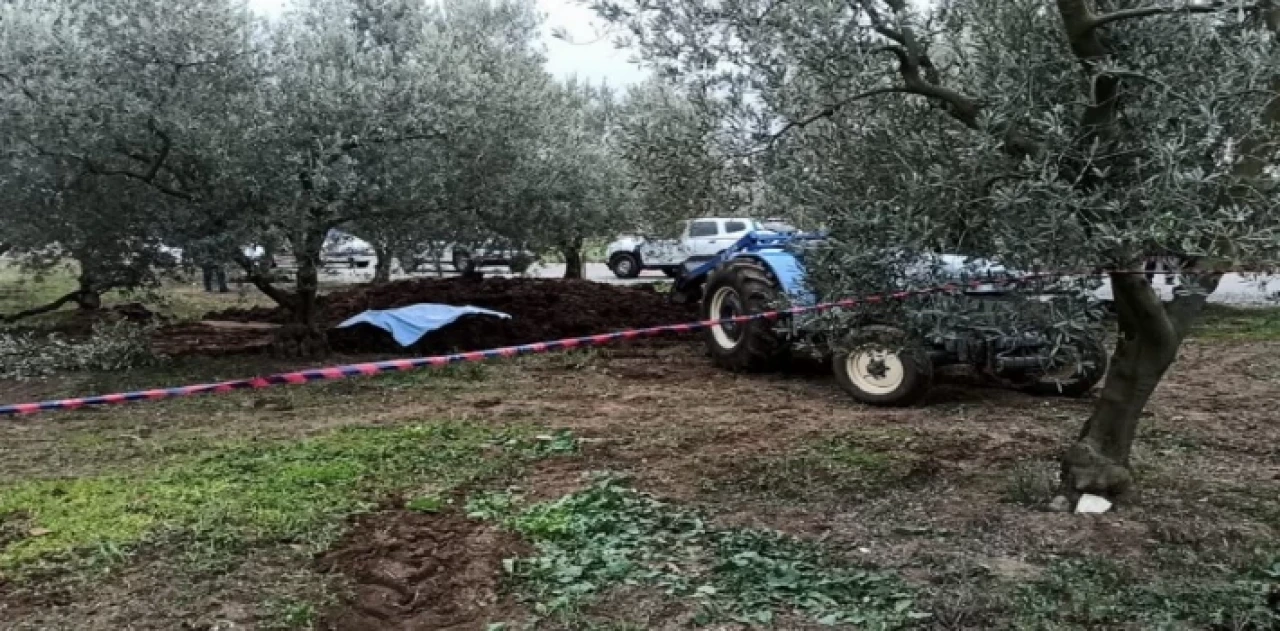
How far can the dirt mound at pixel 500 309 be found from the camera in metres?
10.9

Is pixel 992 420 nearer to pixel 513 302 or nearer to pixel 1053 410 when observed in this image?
pixel 1053 410

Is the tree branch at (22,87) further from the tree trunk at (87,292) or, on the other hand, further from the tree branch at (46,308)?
the tree branch at (46,308)

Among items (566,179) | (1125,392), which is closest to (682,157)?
(1125,392)

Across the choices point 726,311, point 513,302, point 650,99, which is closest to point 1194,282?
point 650,99

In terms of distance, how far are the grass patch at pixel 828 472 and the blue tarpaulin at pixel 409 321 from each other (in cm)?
553

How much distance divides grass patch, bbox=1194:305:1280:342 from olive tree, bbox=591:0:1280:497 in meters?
7.82

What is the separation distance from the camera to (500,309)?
1261 centimetres

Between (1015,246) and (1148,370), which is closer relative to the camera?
(1015,246)

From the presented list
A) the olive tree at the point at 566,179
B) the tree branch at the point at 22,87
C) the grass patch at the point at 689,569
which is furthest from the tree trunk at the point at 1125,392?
the tree branch at the point at 22,87

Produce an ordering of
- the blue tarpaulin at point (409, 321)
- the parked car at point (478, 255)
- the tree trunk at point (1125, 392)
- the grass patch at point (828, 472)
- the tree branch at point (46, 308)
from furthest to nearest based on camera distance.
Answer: the parked car at point (478, 255)
the tree branch at point (46, 308)
the blue tarpaulin at point (409, 321)
the grass patch at point (828, 472)
the tree trunk at point (1125, 392)

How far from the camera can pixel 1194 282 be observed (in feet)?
13.7

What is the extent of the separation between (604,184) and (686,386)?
5.81 m

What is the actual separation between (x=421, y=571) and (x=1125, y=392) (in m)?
3.39

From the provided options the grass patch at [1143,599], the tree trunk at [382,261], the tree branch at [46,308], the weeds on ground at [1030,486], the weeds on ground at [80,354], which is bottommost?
the grass patch at [1143,599]
